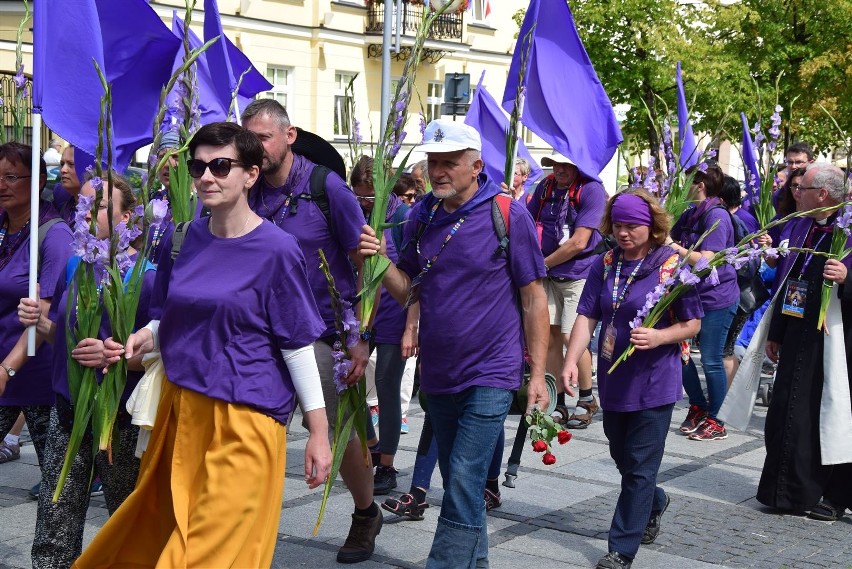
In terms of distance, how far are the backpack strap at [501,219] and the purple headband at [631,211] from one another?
0.88 metres

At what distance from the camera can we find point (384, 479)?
762cm

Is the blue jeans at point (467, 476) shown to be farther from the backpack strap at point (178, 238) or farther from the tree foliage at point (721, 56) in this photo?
the tree foliage at point (721, 56)

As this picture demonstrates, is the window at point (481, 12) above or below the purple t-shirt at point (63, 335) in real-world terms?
above

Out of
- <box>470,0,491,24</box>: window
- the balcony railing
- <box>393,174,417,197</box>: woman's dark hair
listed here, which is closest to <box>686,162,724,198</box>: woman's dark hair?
<box>393,174,417,197</box>: woman's dark hair

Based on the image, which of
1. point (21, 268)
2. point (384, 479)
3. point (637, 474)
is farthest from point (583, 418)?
point (21, 268)

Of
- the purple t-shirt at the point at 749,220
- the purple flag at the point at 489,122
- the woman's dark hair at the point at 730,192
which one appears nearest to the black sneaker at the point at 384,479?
the woman's dark hair at the point at 730,192

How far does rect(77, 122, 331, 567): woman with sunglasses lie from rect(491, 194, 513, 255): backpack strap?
1.20 m

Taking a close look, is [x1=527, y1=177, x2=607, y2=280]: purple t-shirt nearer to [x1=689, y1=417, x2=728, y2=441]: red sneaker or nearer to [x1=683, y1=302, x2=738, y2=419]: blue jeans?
[x1=683, y1=302, x2=738, y2=419]: blue jeans

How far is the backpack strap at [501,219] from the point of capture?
545cm

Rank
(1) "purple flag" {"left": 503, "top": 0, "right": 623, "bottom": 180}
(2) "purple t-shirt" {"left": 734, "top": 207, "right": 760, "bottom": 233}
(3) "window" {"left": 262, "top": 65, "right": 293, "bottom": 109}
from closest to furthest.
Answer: (1) "purple flag" {"left": 503, "top": 0, "right": 623, "bottom": 180} → (2) "purple t-shirt" {"left": 734, "top": 207, "right": 760, "bottom": 233} → (3) "window" {"left": 262, "top": 65, "right": 293, "bottom": 109}

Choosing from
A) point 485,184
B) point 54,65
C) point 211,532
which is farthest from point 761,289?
point 211,532

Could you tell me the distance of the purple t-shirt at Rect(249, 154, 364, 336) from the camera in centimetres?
571

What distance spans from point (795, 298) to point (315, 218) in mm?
3297

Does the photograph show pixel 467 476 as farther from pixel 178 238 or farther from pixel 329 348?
pixel 178 238
